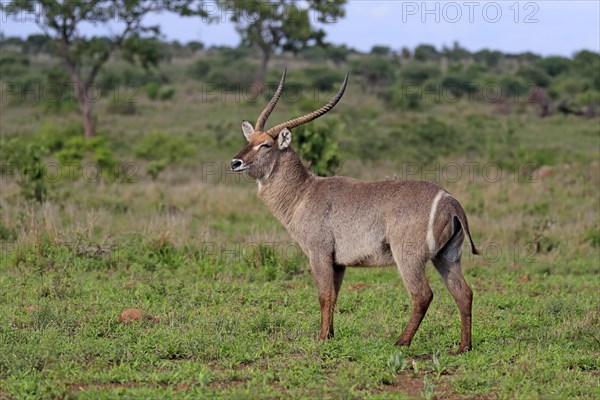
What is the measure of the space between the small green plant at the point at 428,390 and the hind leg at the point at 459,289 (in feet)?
3.75

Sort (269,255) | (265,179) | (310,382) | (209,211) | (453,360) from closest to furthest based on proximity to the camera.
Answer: (310,382)
(453,360)
(265,179)
(269,255)
(209,211)

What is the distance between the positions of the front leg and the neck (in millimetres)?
580

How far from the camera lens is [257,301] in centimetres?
827

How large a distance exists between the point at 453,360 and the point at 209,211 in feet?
28.1

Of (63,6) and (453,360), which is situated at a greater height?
(63,6)

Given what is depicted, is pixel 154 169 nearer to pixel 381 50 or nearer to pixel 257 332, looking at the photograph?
pixel 257 332

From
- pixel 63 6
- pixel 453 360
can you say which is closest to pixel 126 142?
pixel 63 6

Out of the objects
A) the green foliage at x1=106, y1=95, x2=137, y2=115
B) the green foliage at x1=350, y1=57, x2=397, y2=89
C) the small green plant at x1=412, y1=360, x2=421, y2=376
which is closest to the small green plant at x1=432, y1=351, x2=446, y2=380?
the small green plant at x1=412, y1=360, x2=421, y2=376

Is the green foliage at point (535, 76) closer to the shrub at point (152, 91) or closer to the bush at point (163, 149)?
the shrub at point (152, 91)

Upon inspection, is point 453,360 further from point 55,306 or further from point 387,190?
point 55,306

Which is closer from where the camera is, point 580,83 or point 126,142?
point 126,142

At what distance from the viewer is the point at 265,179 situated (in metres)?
7.37

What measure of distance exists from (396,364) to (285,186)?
2.12 m

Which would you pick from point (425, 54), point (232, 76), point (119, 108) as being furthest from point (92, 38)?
point (425, 54)
